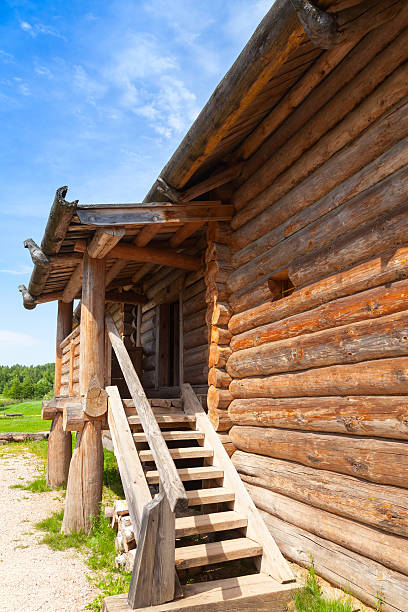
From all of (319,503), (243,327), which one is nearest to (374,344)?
(319,503)

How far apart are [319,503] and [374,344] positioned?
1609 millimetres

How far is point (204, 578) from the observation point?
→ 451cm

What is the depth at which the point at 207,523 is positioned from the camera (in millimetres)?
4418

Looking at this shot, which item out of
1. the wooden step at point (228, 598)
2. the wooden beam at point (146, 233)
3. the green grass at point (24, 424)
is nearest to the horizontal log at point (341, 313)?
A: the wooden beam at point (146, 233)

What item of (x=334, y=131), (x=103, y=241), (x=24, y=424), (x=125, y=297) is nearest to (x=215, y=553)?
(x=103, y=241)

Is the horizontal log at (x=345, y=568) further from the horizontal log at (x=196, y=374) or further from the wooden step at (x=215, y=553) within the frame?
the horizontal log at (x=196, y=374)

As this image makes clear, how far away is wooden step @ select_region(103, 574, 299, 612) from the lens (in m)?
3.53

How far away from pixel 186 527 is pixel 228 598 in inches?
31.7

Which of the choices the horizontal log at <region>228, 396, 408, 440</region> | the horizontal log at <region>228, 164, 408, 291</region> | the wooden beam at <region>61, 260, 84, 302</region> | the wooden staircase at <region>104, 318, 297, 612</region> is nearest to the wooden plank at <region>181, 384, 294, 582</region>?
the wooden staircase at <region>104, 318, 297, 612</region>

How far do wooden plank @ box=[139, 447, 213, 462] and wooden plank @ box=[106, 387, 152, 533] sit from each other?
0.58 ft

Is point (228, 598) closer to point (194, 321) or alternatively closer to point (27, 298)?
point (194, 321)

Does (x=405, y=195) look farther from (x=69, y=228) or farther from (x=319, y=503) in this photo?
(x=69, y=228)

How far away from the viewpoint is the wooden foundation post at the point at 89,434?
562 cm

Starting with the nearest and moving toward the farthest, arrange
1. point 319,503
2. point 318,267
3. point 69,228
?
point 319,503 → point 318,267 → point 69,228
